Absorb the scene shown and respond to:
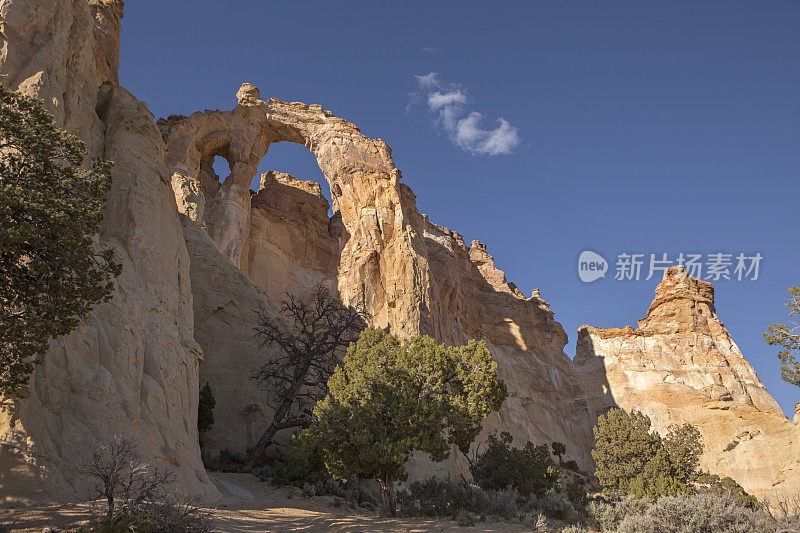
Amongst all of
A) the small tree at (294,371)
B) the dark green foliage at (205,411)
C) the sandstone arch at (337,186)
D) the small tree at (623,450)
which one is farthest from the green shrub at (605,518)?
the sandstone arch at (337,186)

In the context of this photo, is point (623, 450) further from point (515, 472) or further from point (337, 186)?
point (337, 186)

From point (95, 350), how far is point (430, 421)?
9.84 m

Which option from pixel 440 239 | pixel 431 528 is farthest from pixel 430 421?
pixel 440 239

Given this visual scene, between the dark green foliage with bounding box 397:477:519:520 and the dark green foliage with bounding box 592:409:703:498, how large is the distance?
20.6ft

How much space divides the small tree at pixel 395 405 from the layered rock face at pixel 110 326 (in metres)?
4.20

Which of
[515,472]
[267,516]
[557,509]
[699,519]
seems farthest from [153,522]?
[515,472]

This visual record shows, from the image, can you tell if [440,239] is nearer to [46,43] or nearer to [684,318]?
[684,318]

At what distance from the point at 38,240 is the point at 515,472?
26302mm

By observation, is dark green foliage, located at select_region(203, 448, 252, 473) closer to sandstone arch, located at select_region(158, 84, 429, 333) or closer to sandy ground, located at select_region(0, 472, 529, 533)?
sandy ground, located at select_region(0, 472, 529, 533)

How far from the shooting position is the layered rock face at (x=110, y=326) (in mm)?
12156

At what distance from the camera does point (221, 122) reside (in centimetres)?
4297

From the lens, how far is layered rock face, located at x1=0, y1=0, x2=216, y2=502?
39.9 ft

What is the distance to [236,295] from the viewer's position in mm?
29953

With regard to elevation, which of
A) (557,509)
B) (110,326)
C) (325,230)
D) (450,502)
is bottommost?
(557,509)
